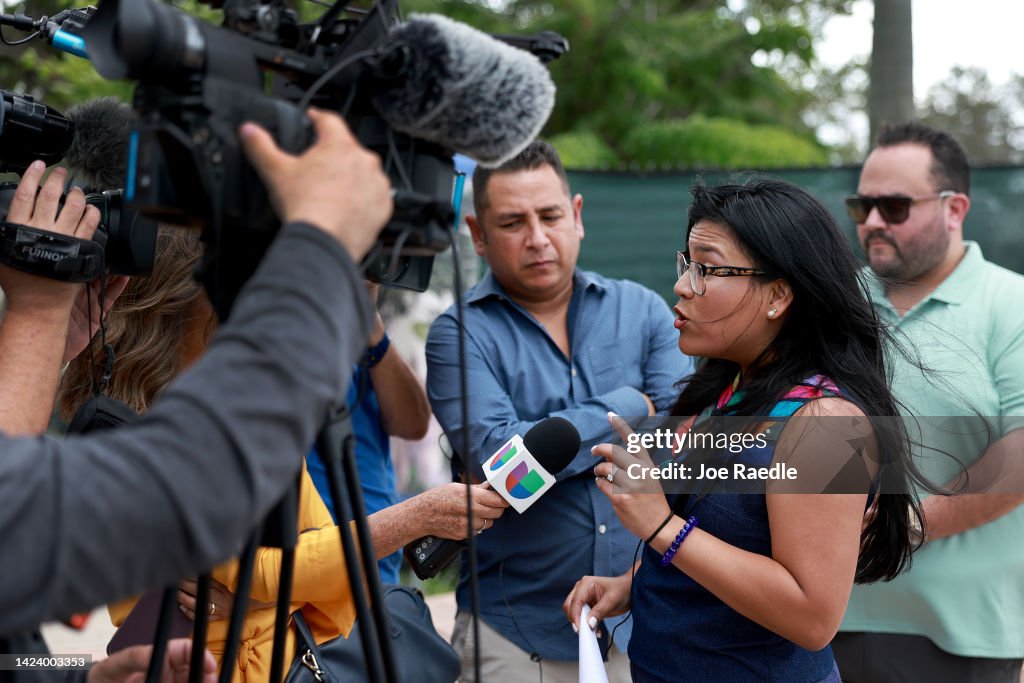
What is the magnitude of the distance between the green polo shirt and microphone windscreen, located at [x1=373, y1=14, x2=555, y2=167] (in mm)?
1669

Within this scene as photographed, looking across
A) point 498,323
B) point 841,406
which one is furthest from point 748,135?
point 841,406

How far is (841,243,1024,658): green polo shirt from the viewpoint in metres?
2.72

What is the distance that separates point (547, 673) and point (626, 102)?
9.11 metres

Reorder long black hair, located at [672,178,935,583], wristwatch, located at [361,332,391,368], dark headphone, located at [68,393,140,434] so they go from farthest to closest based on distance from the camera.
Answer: wristwatch, located at [361,332,391,368] → long black hair, located at [672,178,935,583] → dark headphone, located at [68,393,140,434]

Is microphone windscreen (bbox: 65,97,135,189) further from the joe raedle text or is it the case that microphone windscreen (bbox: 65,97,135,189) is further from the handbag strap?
the joe raedle text

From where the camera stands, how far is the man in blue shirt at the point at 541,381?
2.68 meters

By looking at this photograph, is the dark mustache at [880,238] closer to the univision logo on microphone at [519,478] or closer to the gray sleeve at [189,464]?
the univision logo on microphone at [519,478]

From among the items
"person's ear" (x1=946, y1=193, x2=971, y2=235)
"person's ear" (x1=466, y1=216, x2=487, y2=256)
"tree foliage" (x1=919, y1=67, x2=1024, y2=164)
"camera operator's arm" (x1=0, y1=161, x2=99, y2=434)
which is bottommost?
"tree foliage" (x1=919, y1=67, x2=1024, y2=164)

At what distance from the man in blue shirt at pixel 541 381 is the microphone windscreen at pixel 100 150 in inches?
40.9

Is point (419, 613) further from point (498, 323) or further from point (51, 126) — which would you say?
point (51, 126)

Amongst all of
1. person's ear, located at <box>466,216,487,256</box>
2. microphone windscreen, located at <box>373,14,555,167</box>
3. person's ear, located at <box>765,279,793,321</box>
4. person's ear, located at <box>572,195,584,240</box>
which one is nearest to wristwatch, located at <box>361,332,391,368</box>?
person's ear, located at <box>466,216,487,256</box>

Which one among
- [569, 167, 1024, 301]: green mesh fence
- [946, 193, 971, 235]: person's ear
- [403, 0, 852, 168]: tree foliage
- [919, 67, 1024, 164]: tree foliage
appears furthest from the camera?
[919, 67, 1024, 164]: tree foliage

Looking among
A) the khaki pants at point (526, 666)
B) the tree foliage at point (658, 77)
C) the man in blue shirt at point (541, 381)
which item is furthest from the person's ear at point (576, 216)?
the tree foliage at point (658, 77)

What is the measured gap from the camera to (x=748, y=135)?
30.8 feet
